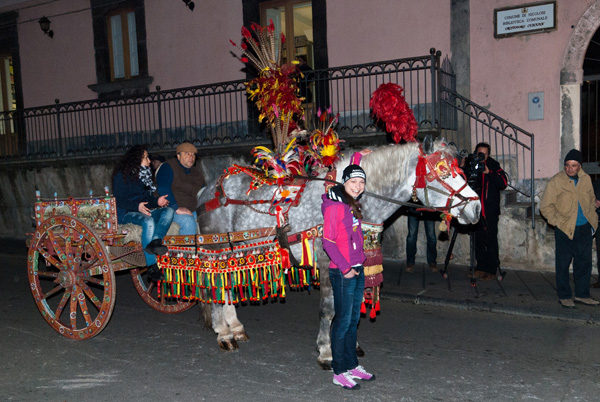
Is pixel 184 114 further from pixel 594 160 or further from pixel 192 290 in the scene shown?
pixel 594 160

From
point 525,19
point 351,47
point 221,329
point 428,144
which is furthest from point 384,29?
point 221,329

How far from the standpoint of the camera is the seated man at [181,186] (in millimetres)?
5781

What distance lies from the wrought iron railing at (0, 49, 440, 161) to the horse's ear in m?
4.92

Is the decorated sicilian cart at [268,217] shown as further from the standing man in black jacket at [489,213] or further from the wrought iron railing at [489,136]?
the wrought iron railing at [489,136]

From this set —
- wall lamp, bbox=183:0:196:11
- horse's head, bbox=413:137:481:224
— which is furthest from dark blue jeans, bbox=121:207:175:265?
wall lamp, bbox=183:0:196:11

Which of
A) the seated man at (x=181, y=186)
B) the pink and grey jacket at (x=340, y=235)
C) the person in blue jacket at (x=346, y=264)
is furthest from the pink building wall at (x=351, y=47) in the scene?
the pink and grey jacket at (x=340, y=235)

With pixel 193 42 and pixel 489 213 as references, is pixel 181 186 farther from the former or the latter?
pixel 193 42

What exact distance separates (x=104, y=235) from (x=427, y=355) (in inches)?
141

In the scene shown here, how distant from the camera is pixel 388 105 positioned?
16.0ft

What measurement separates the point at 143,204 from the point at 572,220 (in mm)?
5196

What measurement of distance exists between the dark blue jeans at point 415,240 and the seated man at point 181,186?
4354 millimetres

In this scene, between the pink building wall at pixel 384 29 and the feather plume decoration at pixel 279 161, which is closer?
the feather plume decoration at pixel 279 161

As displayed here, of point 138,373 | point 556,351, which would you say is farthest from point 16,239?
point 556,351

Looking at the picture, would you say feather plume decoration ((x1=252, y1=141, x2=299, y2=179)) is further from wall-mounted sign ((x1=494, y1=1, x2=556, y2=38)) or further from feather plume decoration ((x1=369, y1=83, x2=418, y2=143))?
wall-mounted sign ((x1=494, y1=1, x2=556, y2=38))
